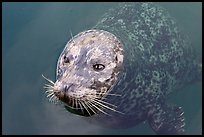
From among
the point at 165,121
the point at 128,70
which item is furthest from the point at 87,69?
the point at 165,121

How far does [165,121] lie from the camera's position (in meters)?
5.79

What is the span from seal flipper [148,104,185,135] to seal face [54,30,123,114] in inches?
45.1

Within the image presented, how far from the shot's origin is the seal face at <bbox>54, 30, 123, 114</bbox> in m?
4.14

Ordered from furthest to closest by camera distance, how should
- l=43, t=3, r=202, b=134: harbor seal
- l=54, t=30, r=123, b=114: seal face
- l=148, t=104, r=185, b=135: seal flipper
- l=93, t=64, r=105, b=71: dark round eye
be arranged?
l=148, t=104, r=185, b=135: seal flipper < l=93, t=64, r=105, b=71: dark round eye < l=43, t=3, r=202, b=134: harbor seal < l=54, t=30, r=123, b=114: seal face

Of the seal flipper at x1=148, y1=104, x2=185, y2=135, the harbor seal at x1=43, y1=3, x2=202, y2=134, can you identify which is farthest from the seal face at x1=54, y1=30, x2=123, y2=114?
the seal flipper at x1=148, y1=104, x2=185, y2=135

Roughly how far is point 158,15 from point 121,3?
69 centimetres

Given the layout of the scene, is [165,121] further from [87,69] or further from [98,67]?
[87,69]

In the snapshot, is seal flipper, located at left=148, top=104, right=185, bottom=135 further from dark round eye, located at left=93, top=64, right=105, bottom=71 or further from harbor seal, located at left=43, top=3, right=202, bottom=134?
dark round eye, located at left=93, top=64, right=105, bottom=71

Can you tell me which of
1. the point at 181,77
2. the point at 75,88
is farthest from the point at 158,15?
the point at 75,88

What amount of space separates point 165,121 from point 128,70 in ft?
3.13

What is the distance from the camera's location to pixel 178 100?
620 centimetres

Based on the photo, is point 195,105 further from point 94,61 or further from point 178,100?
point 94,61

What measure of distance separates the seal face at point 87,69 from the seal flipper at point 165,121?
1146 mm

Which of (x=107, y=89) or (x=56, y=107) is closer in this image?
(x=107, y=89)
